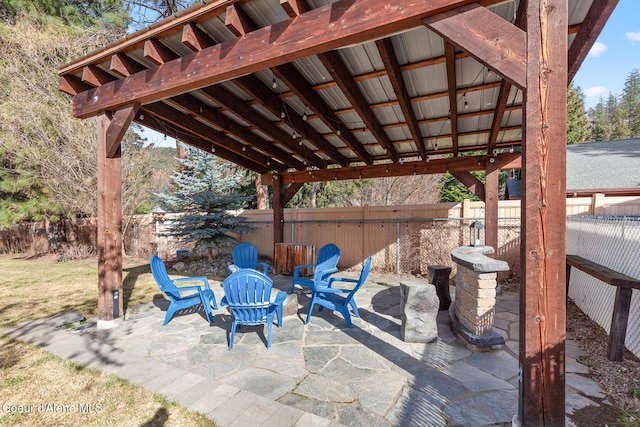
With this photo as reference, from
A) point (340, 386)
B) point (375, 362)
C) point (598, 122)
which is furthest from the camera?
point (598, 122)

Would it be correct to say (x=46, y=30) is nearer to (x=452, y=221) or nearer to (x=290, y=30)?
(x=290, y=30)

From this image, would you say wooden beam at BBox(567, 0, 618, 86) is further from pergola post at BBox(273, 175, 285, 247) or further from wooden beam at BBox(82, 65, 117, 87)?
pergola post at BBox(273, 175, 285, 247)

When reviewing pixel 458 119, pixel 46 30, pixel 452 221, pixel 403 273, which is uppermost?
pixel 46 30

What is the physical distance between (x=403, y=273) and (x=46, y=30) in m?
12.8

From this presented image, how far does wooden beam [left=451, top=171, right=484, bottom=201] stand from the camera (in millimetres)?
6035

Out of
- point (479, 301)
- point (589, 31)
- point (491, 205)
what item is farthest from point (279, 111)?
point (491, 205)

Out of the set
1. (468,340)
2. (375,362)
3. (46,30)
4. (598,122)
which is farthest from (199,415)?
(598,122)

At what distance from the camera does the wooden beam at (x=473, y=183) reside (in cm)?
604

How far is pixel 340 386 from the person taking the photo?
2.40m

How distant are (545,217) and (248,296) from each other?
8.70ft

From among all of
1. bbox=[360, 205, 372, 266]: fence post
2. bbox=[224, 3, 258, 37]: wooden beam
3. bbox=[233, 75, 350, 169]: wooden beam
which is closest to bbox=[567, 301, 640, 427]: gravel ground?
bbox=[224, 3, 258, 37]: wooden beam

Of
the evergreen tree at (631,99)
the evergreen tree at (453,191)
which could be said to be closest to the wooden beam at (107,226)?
the evergreen tree at (453,191)

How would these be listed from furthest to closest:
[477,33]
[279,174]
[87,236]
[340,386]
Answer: [87,236], [279,174], [340,386], [477,33]

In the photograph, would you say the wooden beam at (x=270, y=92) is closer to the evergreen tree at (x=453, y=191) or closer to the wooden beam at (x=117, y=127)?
the wooden beam at (x=117, y=127)
